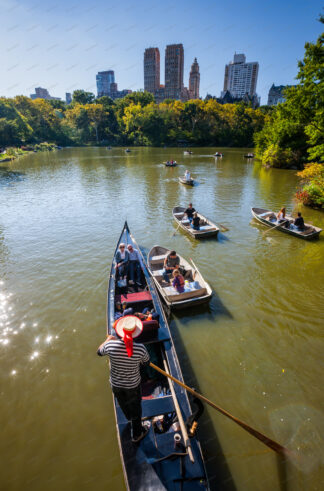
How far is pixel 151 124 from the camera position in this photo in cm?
9550

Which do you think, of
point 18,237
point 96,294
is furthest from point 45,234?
point 96,294

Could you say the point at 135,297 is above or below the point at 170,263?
below

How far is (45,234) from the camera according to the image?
16766 millimetres

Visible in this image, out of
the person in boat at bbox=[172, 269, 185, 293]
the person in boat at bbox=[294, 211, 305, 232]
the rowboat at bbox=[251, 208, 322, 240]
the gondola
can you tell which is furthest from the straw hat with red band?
the person in boat at bbox=[294, 211, 305, 232]

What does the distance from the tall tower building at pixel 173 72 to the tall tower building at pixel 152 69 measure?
7.60 meters

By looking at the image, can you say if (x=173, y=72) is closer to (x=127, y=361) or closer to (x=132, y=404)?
(x=127, y=361)

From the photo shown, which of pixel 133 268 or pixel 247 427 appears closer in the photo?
pixel 247 427

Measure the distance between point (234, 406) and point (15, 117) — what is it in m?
102

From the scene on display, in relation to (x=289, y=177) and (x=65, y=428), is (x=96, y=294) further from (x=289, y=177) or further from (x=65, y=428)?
(x=289, y=177)

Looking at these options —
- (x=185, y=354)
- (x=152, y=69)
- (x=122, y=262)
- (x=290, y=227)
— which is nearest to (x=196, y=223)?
(x=290, y=227)

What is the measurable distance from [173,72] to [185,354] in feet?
699

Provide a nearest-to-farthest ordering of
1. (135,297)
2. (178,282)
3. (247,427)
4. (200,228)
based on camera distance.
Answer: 1. (247,427)
2. (135,297)
3. (178,282)
4. (200,228)

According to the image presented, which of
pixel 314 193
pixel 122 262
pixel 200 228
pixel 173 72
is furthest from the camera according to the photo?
pixel 173 72

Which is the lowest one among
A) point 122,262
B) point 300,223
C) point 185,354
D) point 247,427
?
point 185,354
